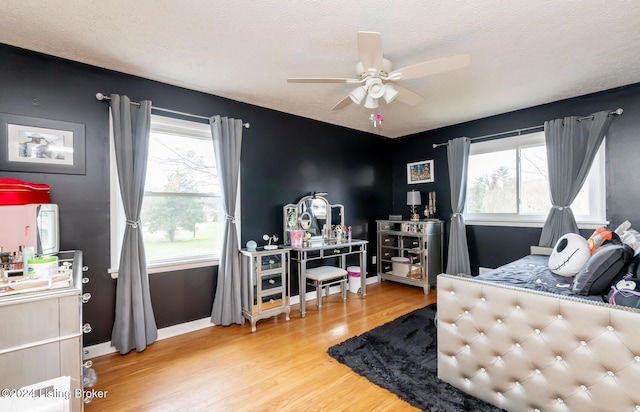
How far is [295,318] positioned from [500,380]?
2089 millimetres

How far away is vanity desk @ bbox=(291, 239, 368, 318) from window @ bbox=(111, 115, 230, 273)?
96 centimetres

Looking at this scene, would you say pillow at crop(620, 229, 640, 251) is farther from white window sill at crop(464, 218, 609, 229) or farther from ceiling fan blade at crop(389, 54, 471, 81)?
ceiling fan blade at crop(389, 54, 471, 81)

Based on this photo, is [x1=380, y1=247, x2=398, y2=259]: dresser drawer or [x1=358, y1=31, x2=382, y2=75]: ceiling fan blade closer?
[x1=358, y1=31, x2=382, y2=75]: ceiling fan blade

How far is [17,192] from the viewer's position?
5.72ft

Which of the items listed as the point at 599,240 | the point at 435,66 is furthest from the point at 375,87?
the point at 599,240

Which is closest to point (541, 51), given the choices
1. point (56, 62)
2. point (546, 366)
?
point (546, 366)

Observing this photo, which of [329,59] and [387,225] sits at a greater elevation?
[329,59]

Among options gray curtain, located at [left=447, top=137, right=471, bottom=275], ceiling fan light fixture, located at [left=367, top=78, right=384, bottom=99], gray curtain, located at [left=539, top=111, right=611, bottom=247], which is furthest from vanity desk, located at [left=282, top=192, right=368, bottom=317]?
gray curtain, located at [left=539, top=111, right=611, bottom=247]

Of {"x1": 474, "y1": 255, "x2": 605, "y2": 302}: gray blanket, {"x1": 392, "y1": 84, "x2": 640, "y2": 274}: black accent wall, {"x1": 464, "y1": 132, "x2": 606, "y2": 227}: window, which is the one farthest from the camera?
{"x1": 464, "y1": 132, "x2": 606, "y2": 227}: window

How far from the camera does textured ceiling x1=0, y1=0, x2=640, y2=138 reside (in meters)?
1.80

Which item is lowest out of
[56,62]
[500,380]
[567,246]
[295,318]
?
[295,318]

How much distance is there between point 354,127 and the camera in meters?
4.59

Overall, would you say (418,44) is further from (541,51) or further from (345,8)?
(541,51)

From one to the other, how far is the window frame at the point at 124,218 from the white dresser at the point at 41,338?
1.45 m
